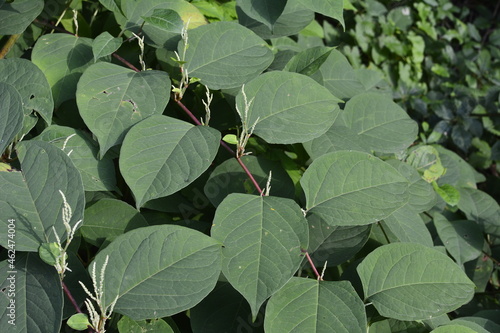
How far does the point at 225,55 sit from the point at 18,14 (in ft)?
1.74

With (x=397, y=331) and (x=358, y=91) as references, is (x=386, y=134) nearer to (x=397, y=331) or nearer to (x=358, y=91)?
(x=358, y=91)

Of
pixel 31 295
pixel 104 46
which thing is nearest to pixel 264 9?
pixel 104 46

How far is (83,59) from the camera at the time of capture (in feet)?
4.12

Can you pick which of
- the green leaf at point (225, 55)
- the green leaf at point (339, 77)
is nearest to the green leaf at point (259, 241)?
the green leaf at point (225, 55)

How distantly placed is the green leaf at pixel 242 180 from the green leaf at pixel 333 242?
10cm

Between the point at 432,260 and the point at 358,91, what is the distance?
0.69 meters

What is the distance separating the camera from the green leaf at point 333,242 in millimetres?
1102

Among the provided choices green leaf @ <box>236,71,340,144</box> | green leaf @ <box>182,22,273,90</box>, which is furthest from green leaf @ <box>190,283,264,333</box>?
green leaf @ <box>182,22,273,90</box>

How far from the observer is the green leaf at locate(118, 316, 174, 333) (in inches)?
35.6

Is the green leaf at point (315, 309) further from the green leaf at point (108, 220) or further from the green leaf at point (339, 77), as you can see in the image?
the green leaf at point (339, 77)

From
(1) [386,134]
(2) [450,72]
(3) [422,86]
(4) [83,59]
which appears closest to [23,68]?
(4) [83,59]

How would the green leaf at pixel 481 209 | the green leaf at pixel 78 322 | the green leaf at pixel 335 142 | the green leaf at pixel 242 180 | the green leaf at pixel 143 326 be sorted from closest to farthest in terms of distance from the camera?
the green leaf at pixel 78 322 < the green leaf at pixel 143 326 < the green leaf at pixel 242 180 < the green leaf at pixel 335 142 < the green leaf at pixel 481 209

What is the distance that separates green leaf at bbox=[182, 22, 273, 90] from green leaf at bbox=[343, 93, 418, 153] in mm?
340

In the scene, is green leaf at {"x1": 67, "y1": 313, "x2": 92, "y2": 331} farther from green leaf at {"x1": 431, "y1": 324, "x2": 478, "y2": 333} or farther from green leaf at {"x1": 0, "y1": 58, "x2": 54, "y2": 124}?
green leaf at {"x1": 431, "y1": 324, "x2": 478, "y2": 333}
